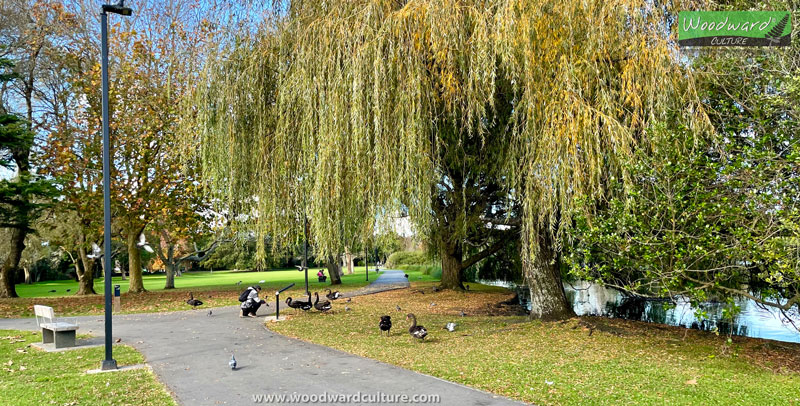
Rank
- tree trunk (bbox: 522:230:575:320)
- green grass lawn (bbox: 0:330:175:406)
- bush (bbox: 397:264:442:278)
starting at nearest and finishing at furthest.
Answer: green grass lawn (bbox: 0:330:175:406) → tree trunk (bbox: 522:230:575:320) → bush (bbox: 397:264:442:278)

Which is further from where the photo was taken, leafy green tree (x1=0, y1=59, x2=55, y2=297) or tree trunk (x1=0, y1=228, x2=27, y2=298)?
tree trunk (x1=0, y1=228, x2=27, y2=298)

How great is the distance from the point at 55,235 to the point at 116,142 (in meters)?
10.6

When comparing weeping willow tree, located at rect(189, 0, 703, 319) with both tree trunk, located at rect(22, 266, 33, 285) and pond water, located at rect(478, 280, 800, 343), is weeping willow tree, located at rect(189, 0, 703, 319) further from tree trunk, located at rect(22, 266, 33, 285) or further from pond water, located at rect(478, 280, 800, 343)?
tree trunk, located at rect(22, 266, 33, 285)

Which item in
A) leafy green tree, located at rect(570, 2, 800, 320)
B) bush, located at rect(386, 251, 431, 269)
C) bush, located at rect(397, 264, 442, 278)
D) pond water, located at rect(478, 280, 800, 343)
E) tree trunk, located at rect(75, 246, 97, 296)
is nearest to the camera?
leafy green tree, located at rect(570, 2, 800, 320)

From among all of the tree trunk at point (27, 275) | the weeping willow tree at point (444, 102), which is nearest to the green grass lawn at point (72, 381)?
the weeping willow tree at point (444, 102)

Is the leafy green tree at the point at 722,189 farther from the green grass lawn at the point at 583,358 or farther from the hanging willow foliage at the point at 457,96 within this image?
the green grass lawn at the point at 583,358

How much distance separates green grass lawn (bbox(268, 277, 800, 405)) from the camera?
6.51 metres

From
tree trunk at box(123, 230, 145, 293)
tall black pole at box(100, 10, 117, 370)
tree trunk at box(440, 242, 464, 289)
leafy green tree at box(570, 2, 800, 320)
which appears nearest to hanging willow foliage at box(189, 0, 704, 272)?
leafy green tree at box(570, 2, 800, 320)

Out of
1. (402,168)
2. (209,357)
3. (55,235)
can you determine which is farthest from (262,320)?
(55,235)

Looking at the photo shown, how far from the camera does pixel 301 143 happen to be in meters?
9.66

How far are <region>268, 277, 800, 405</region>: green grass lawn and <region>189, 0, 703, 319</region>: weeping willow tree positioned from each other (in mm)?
2024

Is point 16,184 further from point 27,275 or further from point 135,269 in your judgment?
point 27,275

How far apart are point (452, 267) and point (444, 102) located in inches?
550

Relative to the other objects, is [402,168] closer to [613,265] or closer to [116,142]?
[613,265]
